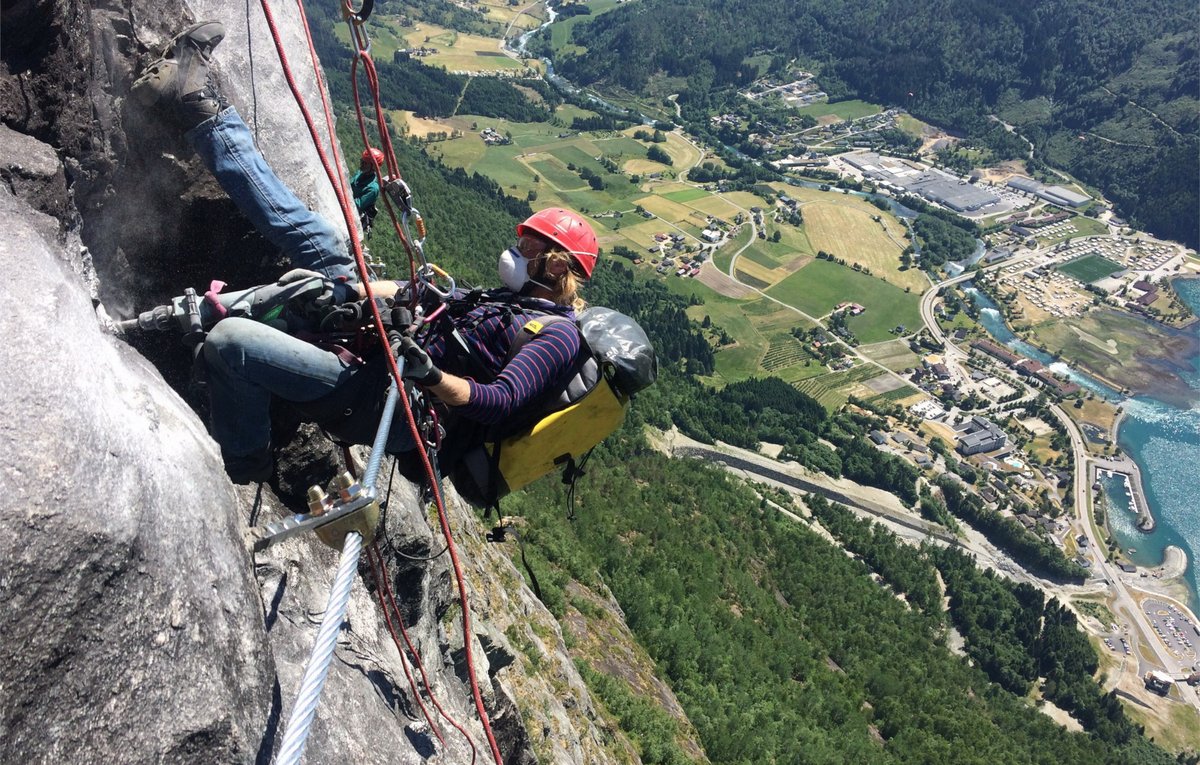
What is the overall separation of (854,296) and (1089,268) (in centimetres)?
3212

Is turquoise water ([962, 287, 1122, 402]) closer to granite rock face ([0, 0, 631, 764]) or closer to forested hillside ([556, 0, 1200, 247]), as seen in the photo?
forested hillside ([556, 0, 1200, 247])

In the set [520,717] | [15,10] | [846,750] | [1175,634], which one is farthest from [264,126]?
[1175,634]

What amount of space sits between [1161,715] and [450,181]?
76144mm

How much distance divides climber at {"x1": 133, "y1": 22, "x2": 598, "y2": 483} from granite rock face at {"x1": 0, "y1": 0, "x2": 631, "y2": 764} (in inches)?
11.9

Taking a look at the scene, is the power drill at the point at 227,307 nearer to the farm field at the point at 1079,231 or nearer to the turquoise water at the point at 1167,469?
the turquoise water at the point at 1167,469

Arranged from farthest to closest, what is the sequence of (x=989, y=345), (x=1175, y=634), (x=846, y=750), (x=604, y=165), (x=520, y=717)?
(x=604, y=165)
(x=989, y=345)
(x=1175, y=634)
(x=846, y=750)
(x=520, y=717)

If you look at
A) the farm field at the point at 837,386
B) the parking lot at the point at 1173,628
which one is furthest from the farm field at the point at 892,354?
the parking lot at the point at 1173,628

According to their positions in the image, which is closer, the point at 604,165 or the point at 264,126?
the point at 264,126

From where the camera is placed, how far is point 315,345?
444cm

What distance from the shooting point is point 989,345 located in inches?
2931

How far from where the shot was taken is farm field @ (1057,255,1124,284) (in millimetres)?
88688

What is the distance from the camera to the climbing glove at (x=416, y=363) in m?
3.87

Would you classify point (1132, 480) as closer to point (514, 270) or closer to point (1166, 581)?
point (1166, 581)

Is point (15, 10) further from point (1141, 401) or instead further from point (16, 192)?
point (1141, 401)
